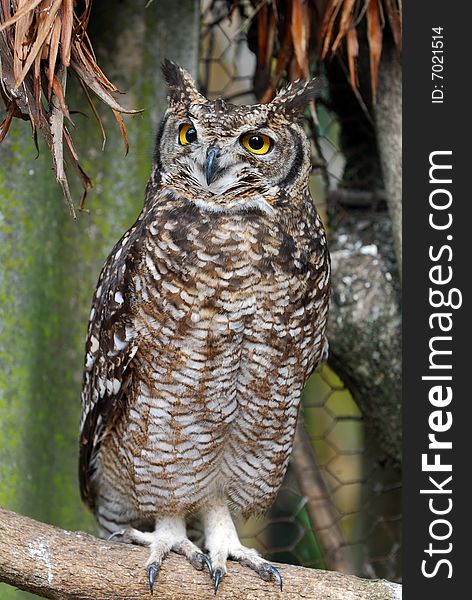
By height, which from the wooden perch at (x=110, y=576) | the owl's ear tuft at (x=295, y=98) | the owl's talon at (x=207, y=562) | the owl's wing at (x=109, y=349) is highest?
the owl's ear tuft at (x=295, y=98)

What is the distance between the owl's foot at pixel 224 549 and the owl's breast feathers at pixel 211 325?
0.56 feet

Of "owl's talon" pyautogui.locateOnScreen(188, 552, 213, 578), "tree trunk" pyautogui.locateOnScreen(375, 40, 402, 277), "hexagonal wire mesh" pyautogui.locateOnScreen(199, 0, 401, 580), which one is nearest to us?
"owl's talon" pyautogui.locateOnScreen(188, 552, 213, 578)

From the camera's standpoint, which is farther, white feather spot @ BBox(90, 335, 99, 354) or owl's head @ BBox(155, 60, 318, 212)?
white feather spot @ BBox(90, 335, 99, 354)

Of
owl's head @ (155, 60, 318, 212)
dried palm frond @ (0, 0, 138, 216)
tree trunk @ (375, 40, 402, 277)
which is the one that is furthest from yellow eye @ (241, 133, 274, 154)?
tree trunk @ (375, 40, 402, 277)

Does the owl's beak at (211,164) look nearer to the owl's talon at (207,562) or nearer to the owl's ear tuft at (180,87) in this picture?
the owl's ear tuft at (180,87)

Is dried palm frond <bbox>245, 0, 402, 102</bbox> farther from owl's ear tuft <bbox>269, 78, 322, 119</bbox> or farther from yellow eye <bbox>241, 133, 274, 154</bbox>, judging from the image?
yellow eye <bbox>241, 133, 274, 154</bbox>

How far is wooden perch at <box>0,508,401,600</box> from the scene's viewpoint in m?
1.66

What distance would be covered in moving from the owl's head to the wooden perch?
0.70 meters

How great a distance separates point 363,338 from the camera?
8.27 feet

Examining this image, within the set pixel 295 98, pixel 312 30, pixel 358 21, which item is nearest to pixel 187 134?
pixel 295 98

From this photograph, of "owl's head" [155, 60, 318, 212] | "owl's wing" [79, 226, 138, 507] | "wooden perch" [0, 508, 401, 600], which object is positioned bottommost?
"wooden perch" [0, 508, 401, 600]

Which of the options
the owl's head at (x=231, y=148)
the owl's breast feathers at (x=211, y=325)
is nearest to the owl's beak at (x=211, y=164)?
the owl's head at (x=231, y=148)

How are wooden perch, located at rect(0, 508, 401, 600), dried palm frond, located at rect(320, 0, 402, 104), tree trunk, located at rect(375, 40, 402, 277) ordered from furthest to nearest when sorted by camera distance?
tree trunk, located at rect(375, 40, 402, 277) → dried palm frond, located at rect(320, 0, 402, 104) → wooden perch, located at rect(0, 508, 401, 600)

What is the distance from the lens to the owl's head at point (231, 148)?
67.4 inches
